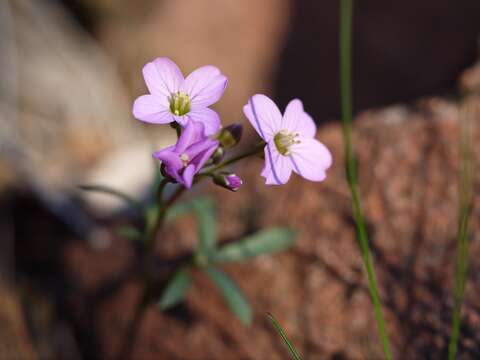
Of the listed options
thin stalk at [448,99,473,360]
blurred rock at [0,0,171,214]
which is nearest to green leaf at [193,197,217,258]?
thin stalk at [448,99,473,360]

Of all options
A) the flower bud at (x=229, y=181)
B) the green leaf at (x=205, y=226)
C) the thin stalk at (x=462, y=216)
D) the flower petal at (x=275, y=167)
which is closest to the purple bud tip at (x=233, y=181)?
the flower bud at (x=229, y=181)

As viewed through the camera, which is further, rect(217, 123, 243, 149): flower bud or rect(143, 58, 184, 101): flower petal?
rect(217, 123, 243, 149): flower bud

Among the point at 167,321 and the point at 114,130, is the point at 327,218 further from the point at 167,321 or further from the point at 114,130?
the point at 114,130

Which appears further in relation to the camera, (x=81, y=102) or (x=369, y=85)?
(x=81, y=102)

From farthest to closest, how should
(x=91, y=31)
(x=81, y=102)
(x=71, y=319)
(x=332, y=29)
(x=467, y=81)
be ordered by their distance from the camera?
(x=91, y=31), (x=81, y=102), (x=332, y=29), (x=71, y=319), (x=467, y=81)

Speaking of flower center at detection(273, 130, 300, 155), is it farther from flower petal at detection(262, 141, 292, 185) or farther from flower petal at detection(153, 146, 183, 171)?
flower petal at detection(153, 146, 183, 171)

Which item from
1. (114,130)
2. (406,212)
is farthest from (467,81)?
(114,130)

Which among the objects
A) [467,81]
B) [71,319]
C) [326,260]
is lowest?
[71,319]
